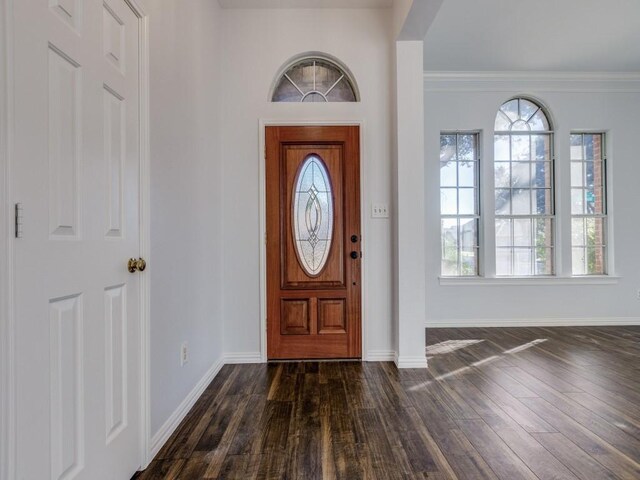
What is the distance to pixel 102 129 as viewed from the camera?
132 centimetres

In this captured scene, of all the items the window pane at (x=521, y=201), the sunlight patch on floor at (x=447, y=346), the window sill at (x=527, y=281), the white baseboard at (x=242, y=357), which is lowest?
the sunlight patch on floor at (x=447, y=346)

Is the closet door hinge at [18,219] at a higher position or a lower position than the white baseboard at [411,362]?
higher

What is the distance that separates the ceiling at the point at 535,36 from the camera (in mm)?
3016

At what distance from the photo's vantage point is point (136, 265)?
1.53 metres

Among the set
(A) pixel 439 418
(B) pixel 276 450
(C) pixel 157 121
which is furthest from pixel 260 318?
(C) pixel 157 121

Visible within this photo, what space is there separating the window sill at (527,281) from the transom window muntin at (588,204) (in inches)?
5.6

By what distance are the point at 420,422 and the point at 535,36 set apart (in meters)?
3.77

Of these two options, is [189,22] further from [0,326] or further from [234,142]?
[0,326]

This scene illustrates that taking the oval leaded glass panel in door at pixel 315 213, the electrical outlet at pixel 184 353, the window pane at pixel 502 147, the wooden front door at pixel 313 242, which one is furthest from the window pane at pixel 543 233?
the electrical outlet at pixel 184 353

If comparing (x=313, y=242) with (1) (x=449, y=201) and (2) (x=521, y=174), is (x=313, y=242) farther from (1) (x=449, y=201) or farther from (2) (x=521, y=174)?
(2) (x=521, y=174)

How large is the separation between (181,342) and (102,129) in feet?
4.16

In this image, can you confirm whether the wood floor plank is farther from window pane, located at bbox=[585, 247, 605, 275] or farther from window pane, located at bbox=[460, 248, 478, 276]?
window pane, located at bbox=[585, 247, 605, 275]

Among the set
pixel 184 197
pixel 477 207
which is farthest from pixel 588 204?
pixel 184 197

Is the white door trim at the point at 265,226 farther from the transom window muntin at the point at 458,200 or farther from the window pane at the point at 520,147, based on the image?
the window pane at the point at 520,147
